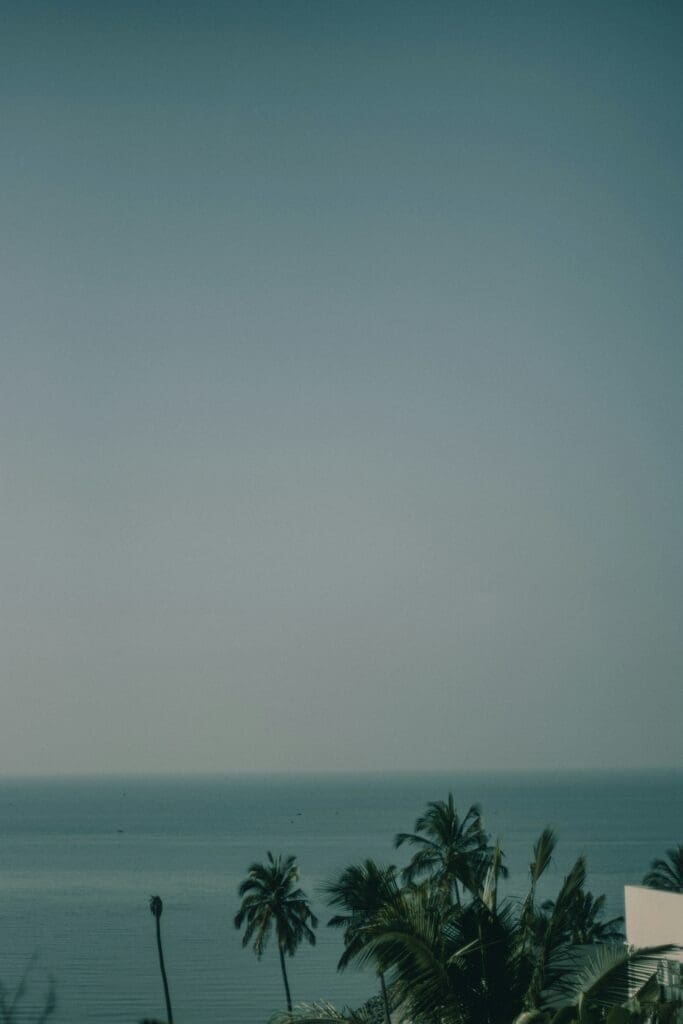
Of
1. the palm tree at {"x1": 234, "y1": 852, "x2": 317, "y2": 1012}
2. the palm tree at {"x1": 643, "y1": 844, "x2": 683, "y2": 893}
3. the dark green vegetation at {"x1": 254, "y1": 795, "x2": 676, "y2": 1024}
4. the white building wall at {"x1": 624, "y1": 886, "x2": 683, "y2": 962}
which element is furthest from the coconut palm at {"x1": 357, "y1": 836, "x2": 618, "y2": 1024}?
the palm tree at {"x1": 643, "y1": 844, "x2": 683, "y2": 893}

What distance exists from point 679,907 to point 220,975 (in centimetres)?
7305

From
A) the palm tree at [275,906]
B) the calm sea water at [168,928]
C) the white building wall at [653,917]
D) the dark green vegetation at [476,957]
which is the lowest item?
the calm sea water at [168,928]

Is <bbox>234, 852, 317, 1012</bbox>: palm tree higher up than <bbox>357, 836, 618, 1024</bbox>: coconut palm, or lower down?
lower down

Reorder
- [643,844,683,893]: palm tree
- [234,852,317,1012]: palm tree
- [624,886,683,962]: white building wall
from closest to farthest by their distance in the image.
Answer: [624,886,683,962]: white building wall → [234,852,317,1012]: palm tree → [643,844,683,893]: palm tree

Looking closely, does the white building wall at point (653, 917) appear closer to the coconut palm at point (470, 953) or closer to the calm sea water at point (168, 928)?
the coconut palm at point (470, 953)

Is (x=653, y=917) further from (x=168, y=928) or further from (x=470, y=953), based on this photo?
(x=168, y=928)

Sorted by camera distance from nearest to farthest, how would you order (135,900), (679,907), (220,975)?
1. (679,907)
2. (220,975)
3. (135,900)

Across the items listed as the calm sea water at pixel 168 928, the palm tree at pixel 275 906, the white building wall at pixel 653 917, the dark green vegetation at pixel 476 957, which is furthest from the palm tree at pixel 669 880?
the dark green vegetation at pixel 476 957

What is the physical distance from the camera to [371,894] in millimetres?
14422

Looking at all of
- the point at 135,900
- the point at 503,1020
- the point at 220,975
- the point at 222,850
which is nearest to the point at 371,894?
the point at 503,1020

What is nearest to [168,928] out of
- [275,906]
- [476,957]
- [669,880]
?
[275,906]

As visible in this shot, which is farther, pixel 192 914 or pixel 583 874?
pixel 192 914

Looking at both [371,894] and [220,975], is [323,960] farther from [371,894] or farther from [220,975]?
[371,894]

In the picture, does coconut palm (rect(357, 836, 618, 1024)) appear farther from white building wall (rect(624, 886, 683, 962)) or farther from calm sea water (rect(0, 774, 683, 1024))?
calm sea water (rect(0, 774, 683, 1024))
